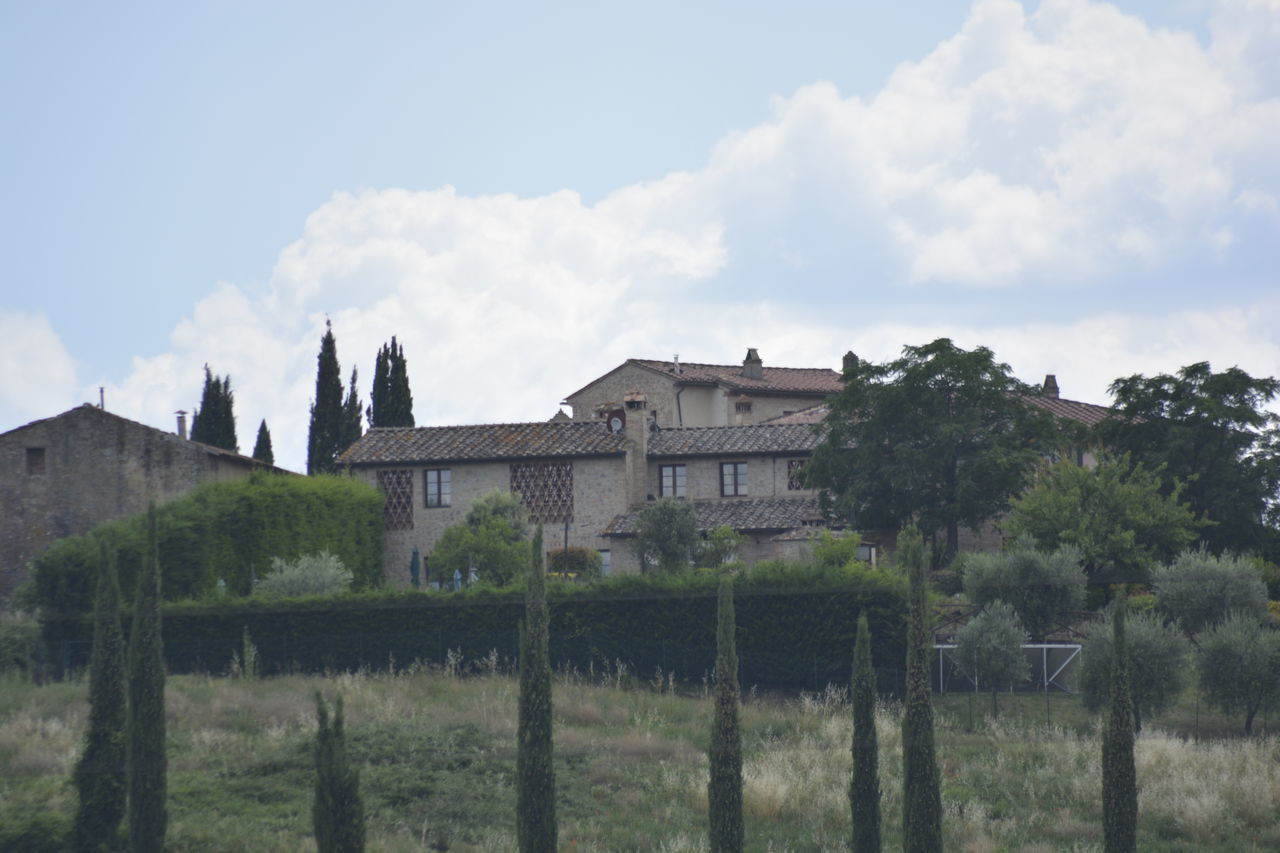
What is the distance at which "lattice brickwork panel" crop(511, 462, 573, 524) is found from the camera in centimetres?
5178

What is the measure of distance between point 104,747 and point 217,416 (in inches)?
1761

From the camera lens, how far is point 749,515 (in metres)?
51.1

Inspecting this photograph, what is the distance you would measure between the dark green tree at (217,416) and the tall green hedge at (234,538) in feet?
55.0

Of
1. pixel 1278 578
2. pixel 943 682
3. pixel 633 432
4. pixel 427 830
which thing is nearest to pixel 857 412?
pixel 633 432

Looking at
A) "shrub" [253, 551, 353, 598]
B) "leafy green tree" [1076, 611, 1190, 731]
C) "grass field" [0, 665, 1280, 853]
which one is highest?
"shrub" [253, 551, 353, 598]

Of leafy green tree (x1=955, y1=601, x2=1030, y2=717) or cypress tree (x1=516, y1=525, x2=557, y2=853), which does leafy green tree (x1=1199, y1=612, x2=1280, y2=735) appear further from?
cypress tree (x1=516, y1=525, x2=557, y2=853)

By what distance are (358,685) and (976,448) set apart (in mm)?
23819

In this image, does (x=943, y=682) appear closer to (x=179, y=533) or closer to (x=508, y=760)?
(x=508, y=760)

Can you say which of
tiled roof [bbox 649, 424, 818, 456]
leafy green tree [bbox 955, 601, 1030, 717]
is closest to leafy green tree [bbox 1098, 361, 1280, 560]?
tiled roof [bbox 649, 424, 818, 456]

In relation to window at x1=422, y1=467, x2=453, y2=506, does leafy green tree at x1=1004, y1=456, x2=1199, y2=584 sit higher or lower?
lower

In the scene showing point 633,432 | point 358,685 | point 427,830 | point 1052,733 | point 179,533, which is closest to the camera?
point 427,830

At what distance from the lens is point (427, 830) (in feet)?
82.6

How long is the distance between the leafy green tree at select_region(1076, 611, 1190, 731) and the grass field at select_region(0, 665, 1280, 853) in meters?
0.69

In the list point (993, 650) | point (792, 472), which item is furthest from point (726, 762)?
point (792, 472)
